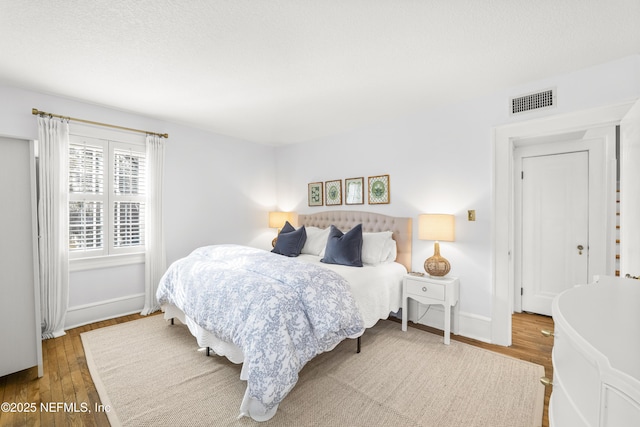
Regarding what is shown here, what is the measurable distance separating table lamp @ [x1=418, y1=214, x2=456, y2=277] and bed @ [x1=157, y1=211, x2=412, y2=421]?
0.41 metres

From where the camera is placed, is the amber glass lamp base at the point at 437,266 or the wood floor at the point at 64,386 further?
the amber glass lamp base at the point at 437,266

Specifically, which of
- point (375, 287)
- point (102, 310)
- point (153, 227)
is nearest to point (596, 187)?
point (375, 287)

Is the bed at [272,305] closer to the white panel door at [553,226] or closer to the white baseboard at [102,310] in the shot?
the white baseboard at [102,310]

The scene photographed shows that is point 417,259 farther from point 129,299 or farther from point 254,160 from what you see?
point 129,299

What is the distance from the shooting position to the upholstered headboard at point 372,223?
3.54 m

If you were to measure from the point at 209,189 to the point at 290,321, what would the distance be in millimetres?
3050

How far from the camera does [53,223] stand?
3.03 meters

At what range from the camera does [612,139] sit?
300 centimetres

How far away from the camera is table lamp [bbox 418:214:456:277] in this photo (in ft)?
9.89

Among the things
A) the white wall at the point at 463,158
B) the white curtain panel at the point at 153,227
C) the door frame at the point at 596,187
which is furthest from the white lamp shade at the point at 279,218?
the door frame at the point at 596,187

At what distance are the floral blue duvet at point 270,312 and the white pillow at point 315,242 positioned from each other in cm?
115

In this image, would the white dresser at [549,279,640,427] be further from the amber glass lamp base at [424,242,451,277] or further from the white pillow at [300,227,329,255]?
the white pillow at [300,227,329,255]

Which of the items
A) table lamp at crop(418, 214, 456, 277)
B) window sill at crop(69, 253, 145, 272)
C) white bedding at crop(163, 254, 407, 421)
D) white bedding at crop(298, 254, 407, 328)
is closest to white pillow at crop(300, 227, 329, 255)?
white bedding at crop(163, 254, 407, 421)

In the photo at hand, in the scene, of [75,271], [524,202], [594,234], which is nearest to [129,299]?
[75,271]
